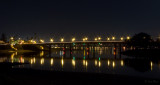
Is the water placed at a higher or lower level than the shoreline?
lower

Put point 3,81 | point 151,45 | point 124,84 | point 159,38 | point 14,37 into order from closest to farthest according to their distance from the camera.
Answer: point 3,81 < point 124,84 < point 151,45 < point 159,38 < point 14,37

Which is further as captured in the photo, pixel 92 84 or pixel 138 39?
pixel 138 39

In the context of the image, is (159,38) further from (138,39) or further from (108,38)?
(108,38)

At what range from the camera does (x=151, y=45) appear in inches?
3393

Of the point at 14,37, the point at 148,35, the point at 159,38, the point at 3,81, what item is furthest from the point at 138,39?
the point at 14,37

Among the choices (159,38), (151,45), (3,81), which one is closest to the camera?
(3,81)

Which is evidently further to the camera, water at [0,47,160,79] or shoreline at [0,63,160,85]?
water at [0,47,160,79]

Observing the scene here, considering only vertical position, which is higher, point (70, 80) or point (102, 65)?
point (70, 80)

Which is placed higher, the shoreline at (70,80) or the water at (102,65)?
the shoreline at (70,80)

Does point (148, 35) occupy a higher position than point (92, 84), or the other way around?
point (148, 35)

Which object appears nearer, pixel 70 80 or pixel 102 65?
pixel 70 80

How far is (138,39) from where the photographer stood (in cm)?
9044

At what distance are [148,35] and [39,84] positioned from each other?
8302 centimetres

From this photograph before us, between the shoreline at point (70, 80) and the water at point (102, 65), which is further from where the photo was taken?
the water at point (102, 65)
